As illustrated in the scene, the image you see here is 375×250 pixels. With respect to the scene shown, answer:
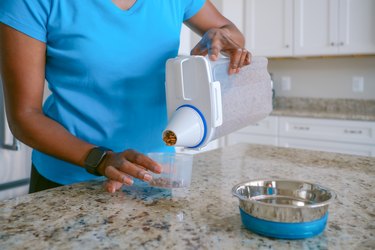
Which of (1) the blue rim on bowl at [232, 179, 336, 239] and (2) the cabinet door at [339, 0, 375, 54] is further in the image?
(2) the cabinet door at [339, 0, 375, 54]

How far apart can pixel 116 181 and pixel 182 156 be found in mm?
164

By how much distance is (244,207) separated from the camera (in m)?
0.62

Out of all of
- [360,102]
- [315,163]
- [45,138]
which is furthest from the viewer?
[360,102]

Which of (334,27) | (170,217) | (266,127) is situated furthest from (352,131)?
(170,217)

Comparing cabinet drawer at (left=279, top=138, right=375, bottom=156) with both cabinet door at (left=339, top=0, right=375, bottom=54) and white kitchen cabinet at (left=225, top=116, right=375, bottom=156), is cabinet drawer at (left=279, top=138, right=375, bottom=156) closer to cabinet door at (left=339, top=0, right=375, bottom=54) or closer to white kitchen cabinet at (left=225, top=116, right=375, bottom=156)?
white kitchen cabinet at (left=225, top=116, right=375, bottom=156)

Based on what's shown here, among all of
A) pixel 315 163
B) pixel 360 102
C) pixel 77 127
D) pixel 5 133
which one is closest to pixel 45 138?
pixel 77 127

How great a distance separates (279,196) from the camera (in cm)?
71

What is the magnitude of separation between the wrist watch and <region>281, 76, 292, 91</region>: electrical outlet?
2783 mm

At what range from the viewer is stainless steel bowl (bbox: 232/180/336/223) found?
0.58m

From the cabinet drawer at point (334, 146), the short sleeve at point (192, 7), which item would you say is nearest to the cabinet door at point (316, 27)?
the cabinet drawer at point (334, 146)

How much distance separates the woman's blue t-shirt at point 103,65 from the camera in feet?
2.87

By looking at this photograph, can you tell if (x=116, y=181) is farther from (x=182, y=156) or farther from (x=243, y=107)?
(x=243, y=107)

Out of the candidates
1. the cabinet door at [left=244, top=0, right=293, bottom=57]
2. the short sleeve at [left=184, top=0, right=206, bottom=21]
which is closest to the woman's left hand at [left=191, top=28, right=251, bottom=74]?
the short sleeve at [left=184, top=0, right=206, bottom=21]

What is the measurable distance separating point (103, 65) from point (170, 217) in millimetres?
419
